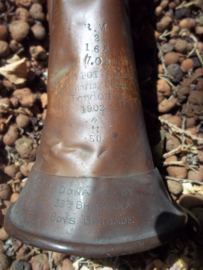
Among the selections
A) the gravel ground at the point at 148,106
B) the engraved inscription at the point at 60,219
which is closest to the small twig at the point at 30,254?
the gravel ground at the point at 148,106

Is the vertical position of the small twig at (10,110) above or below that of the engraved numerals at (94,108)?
below

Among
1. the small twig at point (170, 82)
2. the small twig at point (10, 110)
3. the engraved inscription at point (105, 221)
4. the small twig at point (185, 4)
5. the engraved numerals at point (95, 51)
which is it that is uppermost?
the small twig at point (185, 4)

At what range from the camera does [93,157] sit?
2.74 ft

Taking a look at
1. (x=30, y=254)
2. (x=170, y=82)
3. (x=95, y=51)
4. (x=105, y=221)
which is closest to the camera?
(x=105, y=221)

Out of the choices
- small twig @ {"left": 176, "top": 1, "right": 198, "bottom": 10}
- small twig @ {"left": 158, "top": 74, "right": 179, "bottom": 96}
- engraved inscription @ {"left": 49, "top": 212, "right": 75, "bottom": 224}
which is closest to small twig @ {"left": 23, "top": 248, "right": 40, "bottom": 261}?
engraved inscription @ {"left": 49, "top": 212, "right": 75, "bottom": 224}

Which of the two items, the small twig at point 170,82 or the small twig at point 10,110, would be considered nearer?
the small twig at point 10,110

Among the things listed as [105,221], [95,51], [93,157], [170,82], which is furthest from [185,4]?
[105,221]

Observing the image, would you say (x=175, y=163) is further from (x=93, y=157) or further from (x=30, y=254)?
(x=30, y=254)

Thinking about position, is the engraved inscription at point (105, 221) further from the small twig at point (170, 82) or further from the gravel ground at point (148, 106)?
the small twig at point (170, 82)

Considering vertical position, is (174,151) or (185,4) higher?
(185,4)

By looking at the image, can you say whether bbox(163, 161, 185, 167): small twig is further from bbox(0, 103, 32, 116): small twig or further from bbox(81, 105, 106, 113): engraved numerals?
bbox(0, 103, 32, 116): small twig

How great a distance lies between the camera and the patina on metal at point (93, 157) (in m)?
0.77

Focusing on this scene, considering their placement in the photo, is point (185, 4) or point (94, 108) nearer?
point (94, 108)

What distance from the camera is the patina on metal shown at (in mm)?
770
